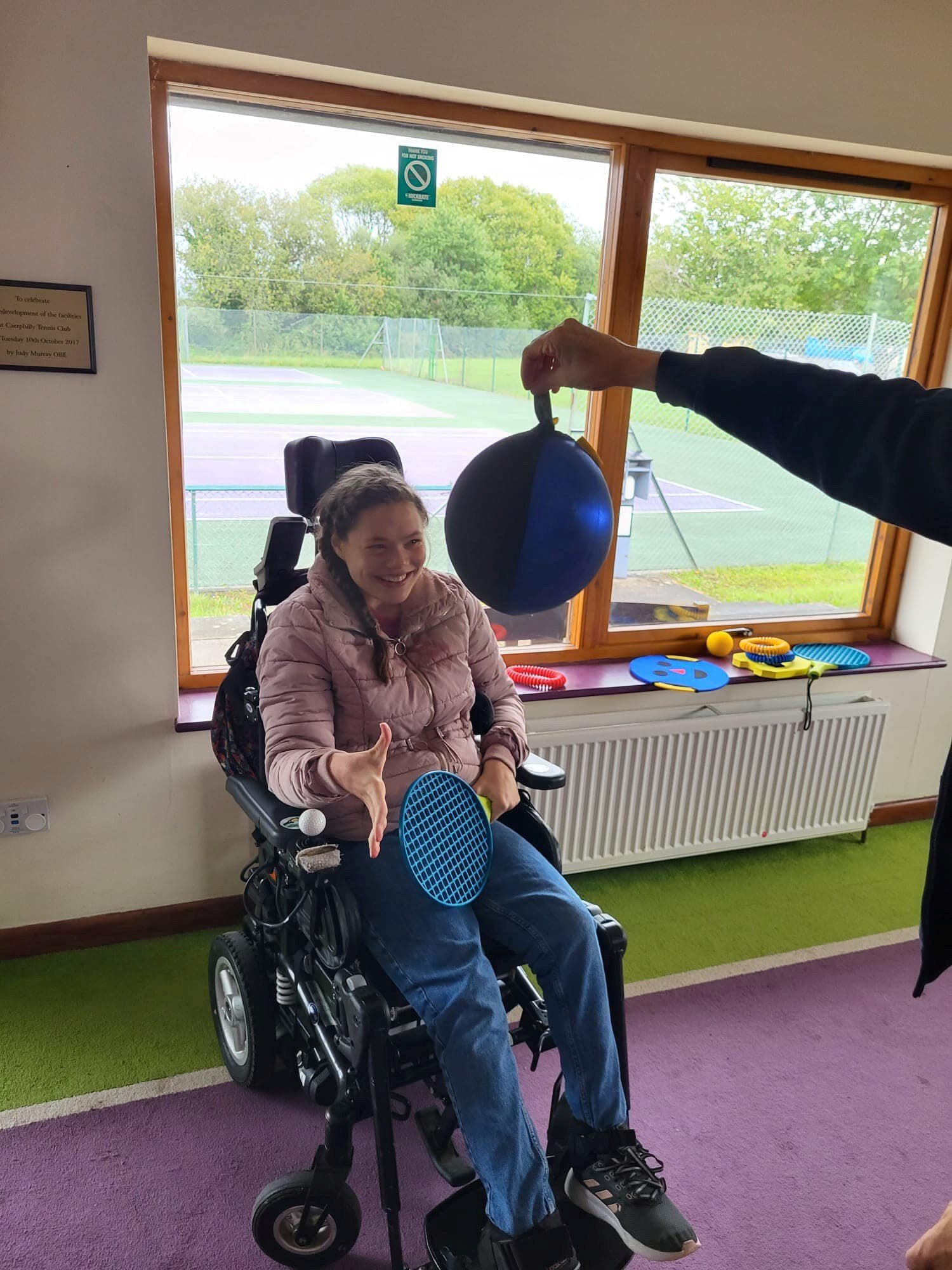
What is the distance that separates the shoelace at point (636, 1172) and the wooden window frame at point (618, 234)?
59.4 inches

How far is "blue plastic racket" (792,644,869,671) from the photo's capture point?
2982 millimetres

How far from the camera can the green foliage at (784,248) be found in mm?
2695

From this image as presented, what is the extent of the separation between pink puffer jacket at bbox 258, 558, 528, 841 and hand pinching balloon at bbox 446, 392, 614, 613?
1.77 ft

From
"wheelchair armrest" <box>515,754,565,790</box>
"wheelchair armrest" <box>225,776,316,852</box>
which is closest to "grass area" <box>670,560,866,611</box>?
"wheelchair armrest" <box>515,754,565,790</box>

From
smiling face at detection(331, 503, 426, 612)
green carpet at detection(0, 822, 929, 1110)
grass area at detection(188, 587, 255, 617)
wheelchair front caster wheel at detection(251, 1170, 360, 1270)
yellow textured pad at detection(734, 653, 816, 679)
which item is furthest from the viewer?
yellow textured pad at detection(734, 653, 816, 679)

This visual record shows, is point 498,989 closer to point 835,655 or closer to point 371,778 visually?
point 371,778

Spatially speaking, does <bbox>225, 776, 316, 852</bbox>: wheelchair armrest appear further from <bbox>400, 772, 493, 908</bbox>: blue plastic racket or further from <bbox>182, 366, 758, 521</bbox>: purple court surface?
<bbox>182, 366, 758, 521</bbox>: purple court surface

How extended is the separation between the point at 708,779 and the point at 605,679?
46 centimetres

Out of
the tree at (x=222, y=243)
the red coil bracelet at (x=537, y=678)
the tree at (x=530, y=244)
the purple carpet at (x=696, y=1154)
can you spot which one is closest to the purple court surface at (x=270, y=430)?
the tree at (x=222, y=243)

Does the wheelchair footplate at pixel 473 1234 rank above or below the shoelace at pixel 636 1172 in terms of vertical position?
below

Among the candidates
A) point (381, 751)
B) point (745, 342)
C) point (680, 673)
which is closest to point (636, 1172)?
point (381, 751)

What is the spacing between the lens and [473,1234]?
4.91 ft

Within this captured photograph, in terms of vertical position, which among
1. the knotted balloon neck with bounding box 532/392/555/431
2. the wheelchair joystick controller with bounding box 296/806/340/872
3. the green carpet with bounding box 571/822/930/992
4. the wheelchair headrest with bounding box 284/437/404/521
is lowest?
the green carpet with bounding box 571/822/930/992

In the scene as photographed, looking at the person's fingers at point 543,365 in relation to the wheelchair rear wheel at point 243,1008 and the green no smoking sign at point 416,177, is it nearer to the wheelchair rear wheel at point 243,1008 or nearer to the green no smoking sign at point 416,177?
the wheelchair rear wheel at point 243,1008
